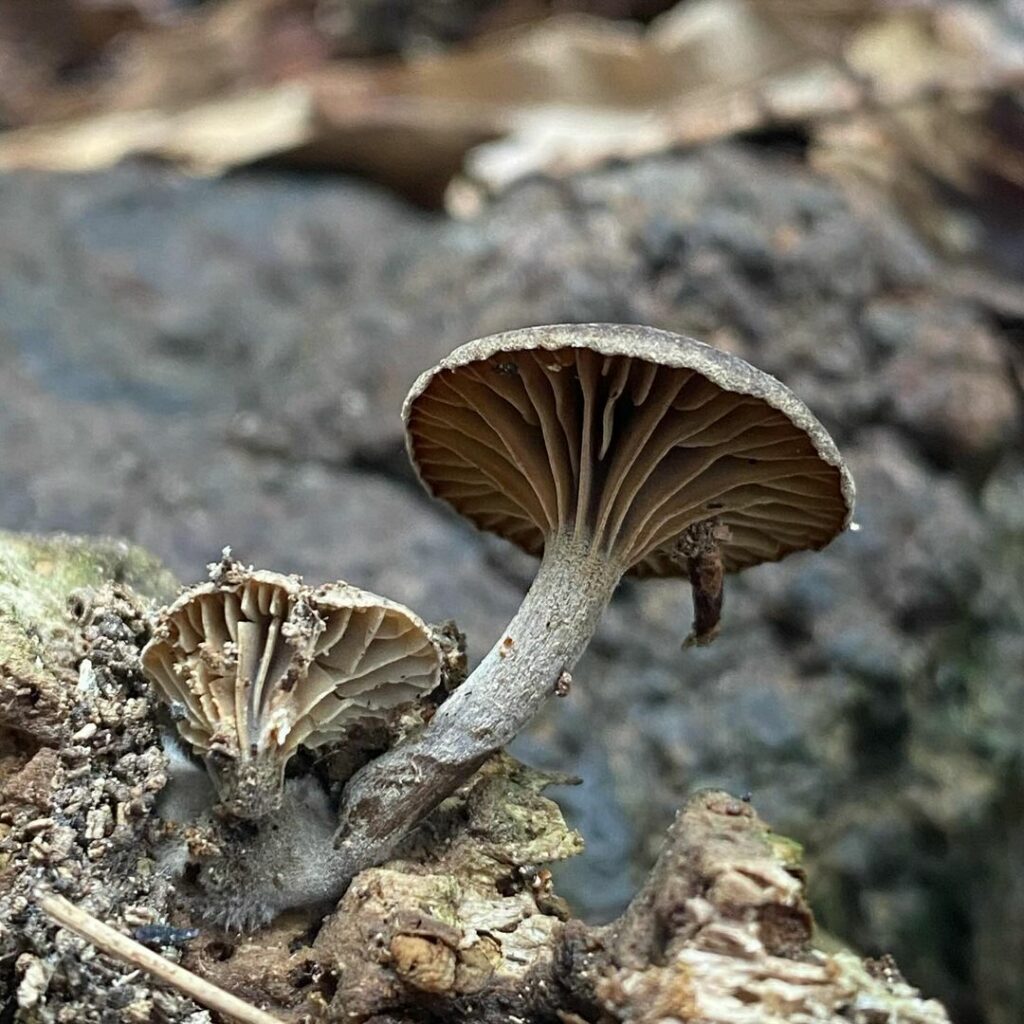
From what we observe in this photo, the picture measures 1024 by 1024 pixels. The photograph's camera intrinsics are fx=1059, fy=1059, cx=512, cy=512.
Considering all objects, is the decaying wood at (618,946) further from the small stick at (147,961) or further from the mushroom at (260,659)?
the mushroom at (260,659)

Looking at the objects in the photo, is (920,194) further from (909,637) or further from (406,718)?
(406,718)

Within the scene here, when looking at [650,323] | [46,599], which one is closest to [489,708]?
[46,599]

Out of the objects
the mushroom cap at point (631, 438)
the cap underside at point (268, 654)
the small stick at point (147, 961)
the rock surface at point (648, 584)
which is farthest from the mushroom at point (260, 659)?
the rock surface at point (648, 584)

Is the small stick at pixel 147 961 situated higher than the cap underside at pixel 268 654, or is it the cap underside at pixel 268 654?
the cap underside at pixel 268 654

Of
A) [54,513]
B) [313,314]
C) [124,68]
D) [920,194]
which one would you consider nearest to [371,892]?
[54,513]

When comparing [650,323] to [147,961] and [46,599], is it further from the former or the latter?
[147,961]
